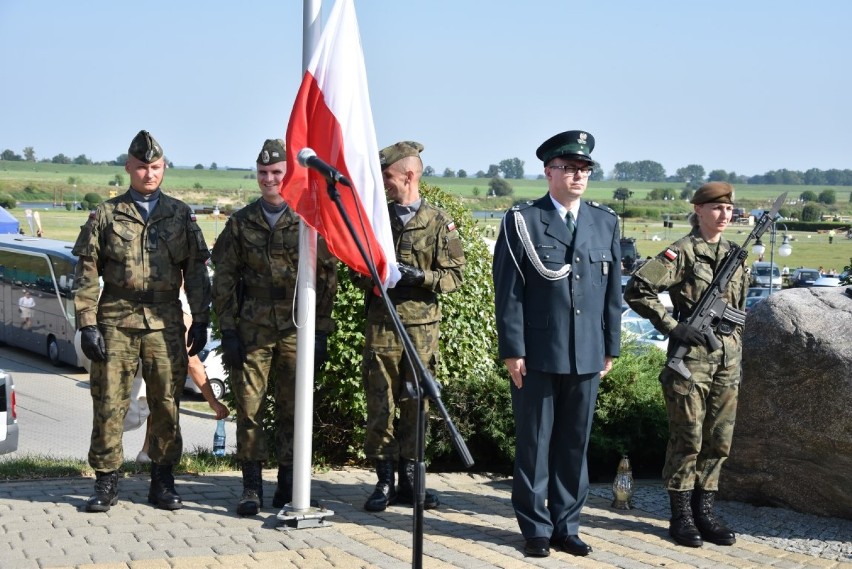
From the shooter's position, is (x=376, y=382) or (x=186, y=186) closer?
(x=376, y=382)

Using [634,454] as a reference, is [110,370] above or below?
above

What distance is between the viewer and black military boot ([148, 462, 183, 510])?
6.57 metres

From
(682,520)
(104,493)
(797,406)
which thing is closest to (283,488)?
(104,493)

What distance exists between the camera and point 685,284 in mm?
6379

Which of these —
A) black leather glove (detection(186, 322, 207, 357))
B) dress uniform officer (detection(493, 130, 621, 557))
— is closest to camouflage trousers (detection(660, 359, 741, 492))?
dress uniform officer (detection(493, 130, 621, 557))

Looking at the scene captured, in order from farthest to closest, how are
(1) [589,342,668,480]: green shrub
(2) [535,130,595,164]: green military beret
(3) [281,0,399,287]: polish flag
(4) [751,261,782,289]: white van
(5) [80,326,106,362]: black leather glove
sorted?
1. (4) [751,261,782,289]: white van
2. (1) [589,342,668,480]: green shrub
3. (5) [80,326,106,362]: black leather glove
4. (3) [281,0,399,287]: polish flag
5. (2) [535,130,595,164]: green military beret

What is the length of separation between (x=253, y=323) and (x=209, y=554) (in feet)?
4.86

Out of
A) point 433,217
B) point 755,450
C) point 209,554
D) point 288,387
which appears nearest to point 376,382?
point 288,387

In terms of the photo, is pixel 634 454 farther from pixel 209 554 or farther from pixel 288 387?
pixel 209 554

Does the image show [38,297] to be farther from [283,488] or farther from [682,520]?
[682,520]

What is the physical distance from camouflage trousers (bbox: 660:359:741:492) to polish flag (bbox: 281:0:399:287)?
1730 millimetres

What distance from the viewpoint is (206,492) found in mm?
7113

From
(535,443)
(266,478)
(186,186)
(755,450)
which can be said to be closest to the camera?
(535,443)

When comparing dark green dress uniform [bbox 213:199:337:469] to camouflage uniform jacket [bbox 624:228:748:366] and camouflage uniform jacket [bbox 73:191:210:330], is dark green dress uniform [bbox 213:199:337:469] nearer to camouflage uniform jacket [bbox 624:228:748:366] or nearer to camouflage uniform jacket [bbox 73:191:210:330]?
camouflage uniform jacket [bbox 73:191:210:330]
